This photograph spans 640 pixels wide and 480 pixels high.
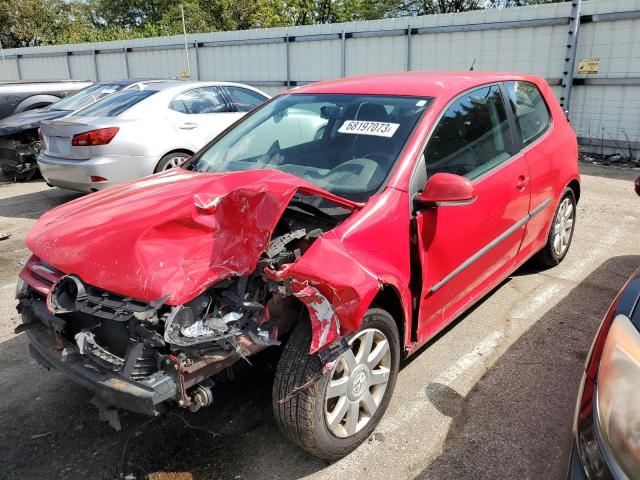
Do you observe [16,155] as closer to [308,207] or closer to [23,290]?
[23,290]

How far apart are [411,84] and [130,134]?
4032 mm

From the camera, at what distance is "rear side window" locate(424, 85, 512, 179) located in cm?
300

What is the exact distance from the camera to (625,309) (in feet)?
6.25

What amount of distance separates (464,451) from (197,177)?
2.03m

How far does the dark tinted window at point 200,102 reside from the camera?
680 cm

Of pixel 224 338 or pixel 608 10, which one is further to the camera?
pixel 608 10

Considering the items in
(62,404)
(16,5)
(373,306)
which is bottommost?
(62,404)

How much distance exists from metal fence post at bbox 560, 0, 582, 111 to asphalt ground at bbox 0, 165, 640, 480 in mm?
7204

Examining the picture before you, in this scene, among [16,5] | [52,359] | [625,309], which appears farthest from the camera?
[16,5]

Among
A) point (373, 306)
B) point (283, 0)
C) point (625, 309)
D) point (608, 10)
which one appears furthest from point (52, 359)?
point (283, 0)

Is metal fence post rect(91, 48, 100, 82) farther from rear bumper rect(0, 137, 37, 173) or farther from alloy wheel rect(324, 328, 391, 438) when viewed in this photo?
alloy wheel rect(324, 328, 391, 438)

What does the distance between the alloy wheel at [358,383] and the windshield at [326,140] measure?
738 mm

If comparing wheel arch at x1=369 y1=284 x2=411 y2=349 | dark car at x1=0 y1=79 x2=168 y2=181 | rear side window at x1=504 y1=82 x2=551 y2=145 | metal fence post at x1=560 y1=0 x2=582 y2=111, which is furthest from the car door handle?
metal fence post at x1=560 y1=0 x2=582 y2=111

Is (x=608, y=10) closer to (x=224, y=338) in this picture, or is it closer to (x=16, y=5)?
(x=224, y=338)
